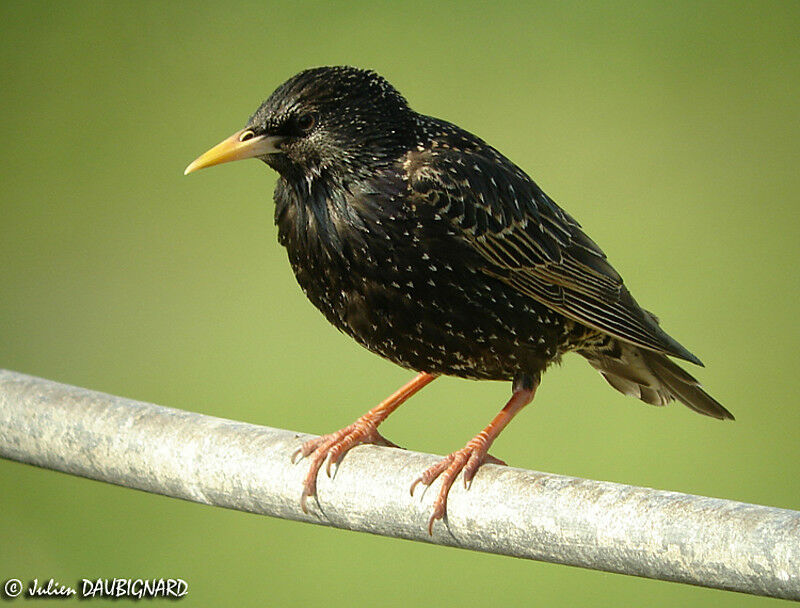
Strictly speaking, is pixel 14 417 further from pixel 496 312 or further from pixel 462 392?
pixel 462 392

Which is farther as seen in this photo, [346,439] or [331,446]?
[346,439]

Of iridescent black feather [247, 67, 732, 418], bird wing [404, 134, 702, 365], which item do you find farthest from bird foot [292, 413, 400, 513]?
bird wing [404, 134, 702, 365]

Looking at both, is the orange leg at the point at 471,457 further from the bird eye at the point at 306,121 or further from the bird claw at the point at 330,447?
the bird eye at the point at 306,121

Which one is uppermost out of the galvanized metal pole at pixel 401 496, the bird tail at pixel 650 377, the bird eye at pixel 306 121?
the bird eye at pixel 306 121

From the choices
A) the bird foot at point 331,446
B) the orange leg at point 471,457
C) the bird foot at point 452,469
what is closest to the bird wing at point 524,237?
the orange leg at point 471,457

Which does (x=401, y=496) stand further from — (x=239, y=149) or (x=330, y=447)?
(x=239, y=149)

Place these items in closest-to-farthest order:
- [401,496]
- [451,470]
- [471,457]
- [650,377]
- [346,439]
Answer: [401,496], [451,470], [471,457], [346,439], [650,377]

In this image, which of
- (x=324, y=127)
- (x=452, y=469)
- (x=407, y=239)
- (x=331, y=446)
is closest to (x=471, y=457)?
(x=452, y=469)
